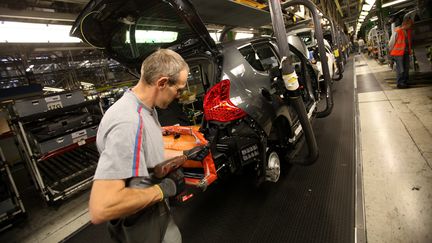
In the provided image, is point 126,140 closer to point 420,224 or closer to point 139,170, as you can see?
point 139,170

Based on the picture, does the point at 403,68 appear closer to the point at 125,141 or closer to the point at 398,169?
the point at 398,169

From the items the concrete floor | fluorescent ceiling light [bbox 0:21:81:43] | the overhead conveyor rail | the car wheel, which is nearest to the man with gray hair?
the car wheel

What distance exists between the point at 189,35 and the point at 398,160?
9.00ft

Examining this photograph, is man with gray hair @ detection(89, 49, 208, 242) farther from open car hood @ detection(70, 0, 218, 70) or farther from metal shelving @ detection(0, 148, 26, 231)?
metal shelving @ detection(0, 148, 26, 231)

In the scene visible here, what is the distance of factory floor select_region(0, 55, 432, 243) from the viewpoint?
71.8 inches

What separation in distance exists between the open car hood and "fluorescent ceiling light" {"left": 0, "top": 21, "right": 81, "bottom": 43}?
1.55m

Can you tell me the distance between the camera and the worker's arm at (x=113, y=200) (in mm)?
830

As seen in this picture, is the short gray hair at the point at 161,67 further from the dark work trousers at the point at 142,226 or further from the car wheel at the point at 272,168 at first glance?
the car wheel at the point at 272,168

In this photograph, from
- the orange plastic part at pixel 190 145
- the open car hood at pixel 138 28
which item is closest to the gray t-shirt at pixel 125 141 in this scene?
the orange plastic part at pixel 190 145

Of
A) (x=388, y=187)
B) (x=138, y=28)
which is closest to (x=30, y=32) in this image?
(x=138, y=28)

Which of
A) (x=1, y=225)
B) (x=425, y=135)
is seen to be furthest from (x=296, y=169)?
(x=1, y=225)

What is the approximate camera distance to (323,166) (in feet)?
9.34

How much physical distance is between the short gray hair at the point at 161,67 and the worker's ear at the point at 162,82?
0.01 m

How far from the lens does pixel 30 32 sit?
3121mm
